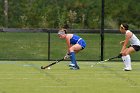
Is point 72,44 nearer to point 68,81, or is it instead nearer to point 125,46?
point 125,46

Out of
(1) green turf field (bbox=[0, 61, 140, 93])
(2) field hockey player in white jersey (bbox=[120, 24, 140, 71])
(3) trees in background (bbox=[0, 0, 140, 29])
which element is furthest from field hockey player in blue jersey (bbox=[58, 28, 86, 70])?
(3) trees in background (bbox=[0, 0, 140, 29])

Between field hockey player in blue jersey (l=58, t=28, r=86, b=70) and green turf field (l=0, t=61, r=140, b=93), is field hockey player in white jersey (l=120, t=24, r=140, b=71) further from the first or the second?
field hockey player in blue jersey (l=58, t=28, r=86, b=70)

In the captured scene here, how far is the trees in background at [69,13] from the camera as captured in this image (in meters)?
38.8

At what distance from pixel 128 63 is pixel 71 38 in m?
2.05

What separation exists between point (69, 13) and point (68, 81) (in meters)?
24.7

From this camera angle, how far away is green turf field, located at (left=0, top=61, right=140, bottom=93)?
1367cm

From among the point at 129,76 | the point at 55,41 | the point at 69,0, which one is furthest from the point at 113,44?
the point at 129,76

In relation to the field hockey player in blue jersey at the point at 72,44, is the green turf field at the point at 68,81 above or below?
below

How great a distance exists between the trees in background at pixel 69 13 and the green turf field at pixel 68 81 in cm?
1937

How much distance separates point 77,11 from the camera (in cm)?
4094

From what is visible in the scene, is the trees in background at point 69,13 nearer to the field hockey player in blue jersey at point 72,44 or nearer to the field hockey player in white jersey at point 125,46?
the field hockey player in blue jersey at point 72,44

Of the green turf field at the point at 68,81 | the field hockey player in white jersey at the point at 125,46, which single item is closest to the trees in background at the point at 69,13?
the field hockey player in white jersey at the point at 125,46

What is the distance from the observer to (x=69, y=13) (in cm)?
4006

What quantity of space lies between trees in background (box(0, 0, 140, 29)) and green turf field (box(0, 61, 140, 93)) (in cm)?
1937
